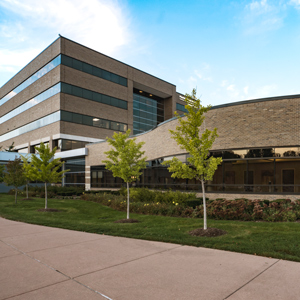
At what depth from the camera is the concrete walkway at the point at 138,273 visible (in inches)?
173

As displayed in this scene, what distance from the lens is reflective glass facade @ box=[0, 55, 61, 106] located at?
43.1m

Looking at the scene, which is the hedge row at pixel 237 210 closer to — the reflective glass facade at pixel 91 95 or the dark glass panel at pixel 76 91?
the reflective glass facade at pixel 91 95

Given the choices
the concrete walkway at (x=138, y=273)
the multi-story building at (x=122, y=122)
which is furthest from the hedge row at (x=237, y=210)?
the concrete walkway at (x=138, y=273)

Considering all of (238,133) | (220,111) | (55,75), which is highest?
(55,75)

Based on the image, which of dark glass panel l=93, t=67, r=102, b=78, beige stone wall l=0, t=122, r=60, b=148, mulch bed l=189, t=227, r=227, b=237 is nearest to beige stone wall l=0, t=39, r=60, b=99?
dark glass panel l=93, t=67, r=102, b=78

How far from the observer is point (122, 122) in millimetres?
48906

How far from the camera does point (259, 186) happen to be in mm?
18453

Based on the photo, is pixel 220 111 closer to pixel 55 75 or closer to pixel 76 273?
pixel 76 273

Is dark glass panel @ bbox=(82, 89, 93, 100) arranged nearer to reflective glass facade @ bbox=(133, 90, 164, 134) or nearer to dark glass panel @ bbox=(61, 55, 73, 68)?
dark glass panel @ bbox=(61, 55, 73, 68)

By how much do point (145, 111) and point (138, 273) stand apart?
Answer: 167 feet

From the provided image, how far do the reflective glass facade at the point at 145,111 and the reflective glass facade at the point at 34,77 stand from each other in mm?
16021

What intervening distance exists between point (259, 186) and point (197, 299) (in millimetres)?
15775

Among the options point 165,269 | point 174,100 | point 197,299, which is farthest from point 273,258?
point 174,100

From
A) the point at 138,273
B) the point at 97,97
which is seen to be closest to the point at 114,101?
the point at 97,97
